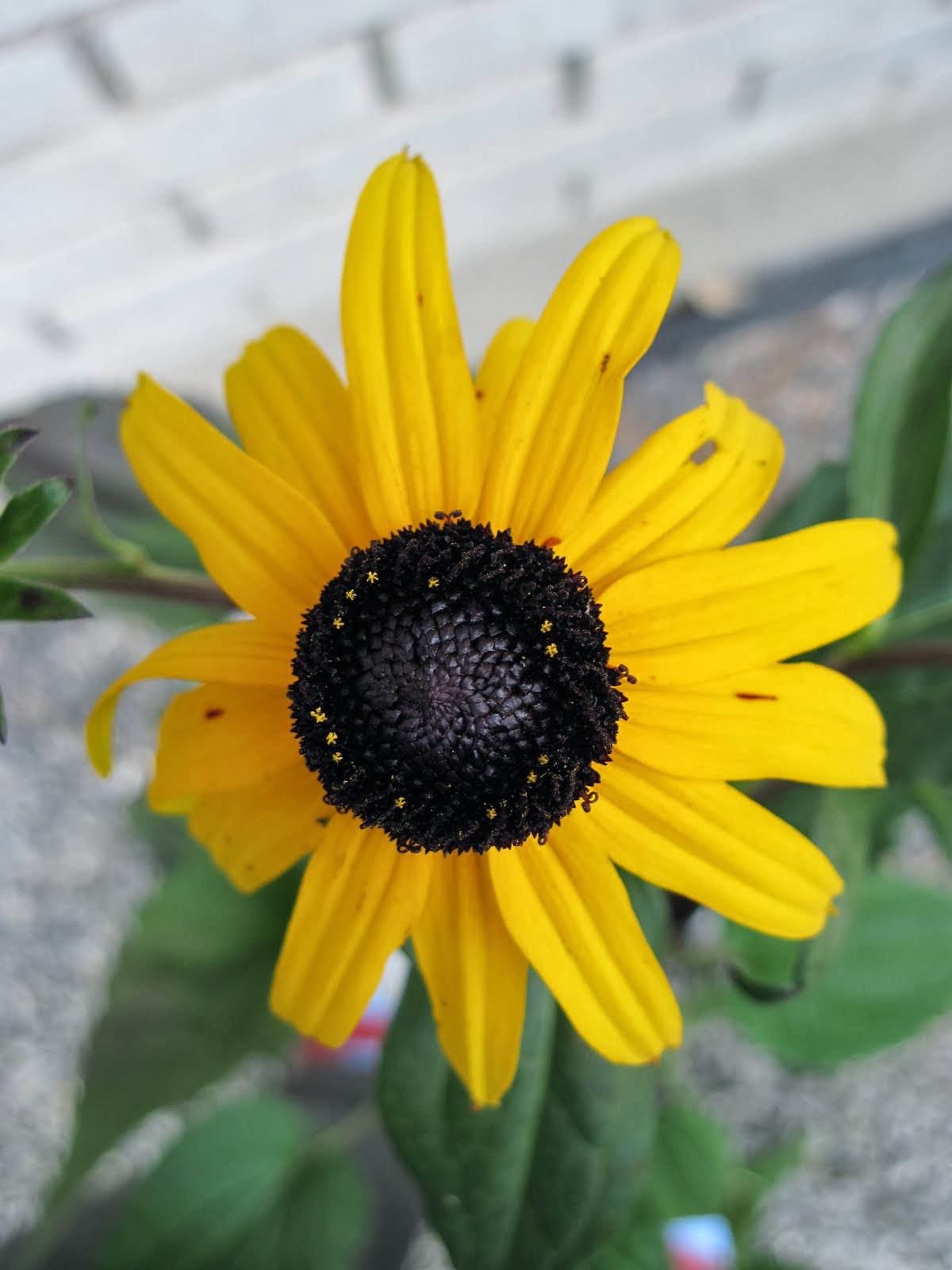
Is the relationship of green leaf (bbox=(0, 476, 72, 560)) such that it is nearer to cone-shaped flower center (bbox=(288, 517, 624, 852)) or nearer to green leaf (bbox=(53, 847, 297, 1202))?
cone-shaped flower center (bbox=(288, 517, 624, 852))

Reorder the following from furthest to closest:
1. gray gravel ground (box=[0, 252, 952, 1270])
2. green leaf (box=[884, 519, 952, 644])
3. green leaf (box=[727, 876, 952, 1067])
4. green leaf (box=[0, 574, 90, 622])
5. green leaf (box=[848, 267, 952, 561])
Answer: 1. gray gravel ground (box=[0, 252, 952, 1270])
2. green leaf (box=[727, 876, 952, 1067])
3. green leaf (box=[884, 519, 952, 644])
4. green leaf (box=[848, 267, 952, 561])
5. green leaf (box=[0, 574, 90, 622])

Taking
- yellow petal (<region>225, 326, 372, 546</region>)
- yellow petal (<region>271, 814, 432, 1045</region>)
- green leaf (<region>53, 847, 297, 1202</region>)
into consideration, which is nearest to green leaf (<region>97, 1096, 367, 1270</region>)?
green leaf (<region>53, 847, 297, 1202</region>)

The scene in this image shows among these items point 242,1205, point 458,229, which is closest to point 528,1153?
point 242,1205

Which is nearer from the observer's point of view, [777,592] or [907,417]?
[777,592]

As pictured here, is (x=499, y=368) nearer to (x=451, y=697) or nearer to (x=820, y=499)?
(x=451, y=697)

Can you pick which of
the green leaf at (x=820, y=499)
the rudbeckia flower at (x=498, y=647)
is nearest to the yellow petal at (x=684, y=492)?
the rudbeckia flower at (x=498, y=647)

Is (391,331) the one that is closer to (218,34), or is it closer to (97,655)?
(218,34)

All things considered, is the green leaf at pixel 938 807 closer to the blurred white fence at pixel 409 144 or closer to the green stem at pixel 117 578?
the green stem at pixel 117 578
